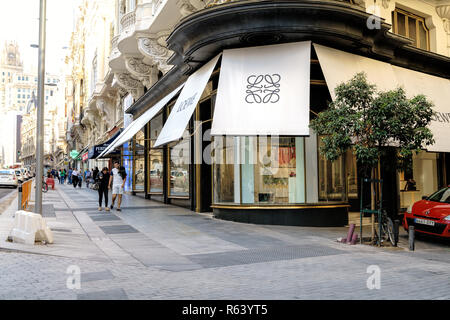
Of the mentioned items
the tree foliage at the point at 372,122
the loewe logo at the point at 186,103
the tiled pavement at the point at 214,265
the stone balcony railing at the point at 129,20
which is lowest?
the tiled pavement at the point at 214,265

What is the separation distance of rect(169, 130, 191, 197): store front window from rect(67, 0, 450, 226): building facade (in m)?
0.12

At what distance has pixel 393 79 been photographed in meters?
12.9

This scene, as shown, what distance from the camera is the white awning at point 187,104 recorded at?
11602 mm

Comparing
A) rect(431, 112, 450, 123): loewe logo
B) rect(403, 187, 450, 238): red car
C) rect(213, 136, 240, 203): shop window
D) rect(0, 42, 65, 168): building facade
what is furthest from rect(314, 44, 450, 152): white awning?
rect(0, 42, 65, 168): building facade

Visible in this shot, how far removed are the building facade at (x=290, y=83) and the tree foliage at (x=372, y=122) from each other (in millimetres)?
1398

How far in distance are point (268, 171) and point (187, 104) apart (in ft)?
9.92

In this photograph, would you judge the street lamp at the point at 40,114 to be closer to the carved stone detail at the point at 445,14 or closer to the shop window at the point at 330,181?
the shop window at the point at 330,181

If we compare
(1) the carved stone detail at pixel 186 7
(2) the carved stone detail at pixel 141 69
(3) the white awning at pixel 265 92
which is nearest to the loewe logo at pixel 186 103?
(3) the white awning at pixel 265 92

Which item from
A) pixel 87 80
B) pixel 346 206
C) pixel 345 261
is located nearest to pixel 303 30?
pixel 346 206

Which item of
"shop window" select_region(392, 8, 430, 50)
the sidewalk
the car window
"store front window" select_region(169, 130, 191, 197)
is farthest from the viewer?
"store front window" select_region(169, 130, 191, 197)

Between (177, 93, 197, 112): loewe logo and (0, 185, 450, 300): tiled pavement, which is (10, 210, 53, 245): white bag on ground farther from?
(177, 93, 197, 112): loewe logo

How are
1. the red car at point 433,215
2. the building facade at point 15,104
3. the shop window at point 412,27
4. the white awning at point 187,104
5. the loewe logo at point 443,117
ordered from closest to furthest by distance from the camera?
the red car at point 433,215 → the white awning at point 187,104 → the loewe logo at point 443,117 → the shop window at point 412,27 → the building facade at point 15,104

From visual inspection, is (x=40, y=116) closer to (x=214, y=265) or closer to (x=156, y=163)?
(x=214, y=265)

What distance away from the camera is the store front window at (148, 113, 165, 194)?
69.5 feet
